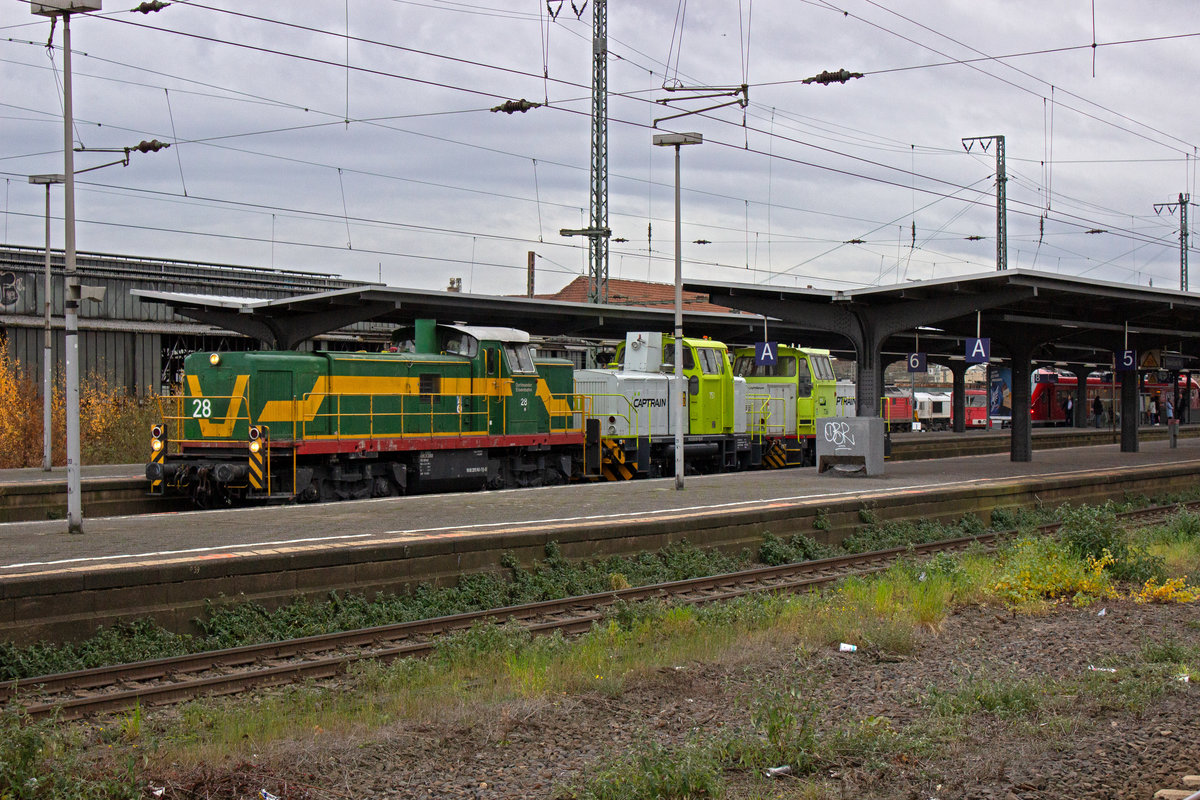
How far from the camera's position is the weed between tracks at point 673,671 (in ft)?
18.5

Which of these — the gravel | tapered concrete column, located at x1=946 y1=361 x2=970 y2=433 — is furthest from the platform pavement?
tapered concrete column, located at x1=946 y1=361 x2=970 y2=433

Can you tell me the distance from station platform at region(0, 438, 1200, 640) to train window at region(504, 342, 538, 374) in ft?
8.92

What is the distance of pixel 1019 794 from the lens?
5430 millimetres

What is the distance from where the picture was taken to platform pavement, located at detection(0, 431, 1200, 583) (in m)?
10.6

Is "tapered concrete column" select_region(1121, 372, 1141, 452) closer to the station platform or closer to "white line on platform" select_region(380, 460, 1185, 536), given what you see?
the station platform

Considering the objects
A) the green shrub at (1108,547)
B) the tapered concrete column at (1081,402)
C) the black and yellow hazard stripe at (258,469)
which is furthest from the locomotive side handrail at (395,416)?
the tapered concrete column at (1081,402)

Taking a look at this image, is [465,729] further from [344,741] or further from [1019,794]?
[1019,794]

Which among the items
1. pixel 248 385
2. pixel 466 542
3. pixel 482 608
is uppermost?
pixel 248 385

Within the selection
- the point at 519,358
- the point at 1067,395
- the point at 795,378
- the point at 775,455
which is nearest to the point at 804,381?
the point at 795,378

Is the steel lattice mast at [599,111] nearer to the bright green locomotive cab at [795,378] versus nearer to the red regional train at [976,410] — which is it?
the bright green locomotive cab at [795,378]

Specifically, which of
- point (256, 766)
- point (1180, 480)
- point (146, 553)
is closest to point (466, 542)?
point (146, 553)

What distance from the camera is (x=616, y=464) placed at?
2319 centimetres

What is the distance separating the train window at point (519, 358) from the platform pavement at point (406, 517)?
2678 mm

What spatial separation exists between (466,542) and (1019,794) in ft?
24.6
